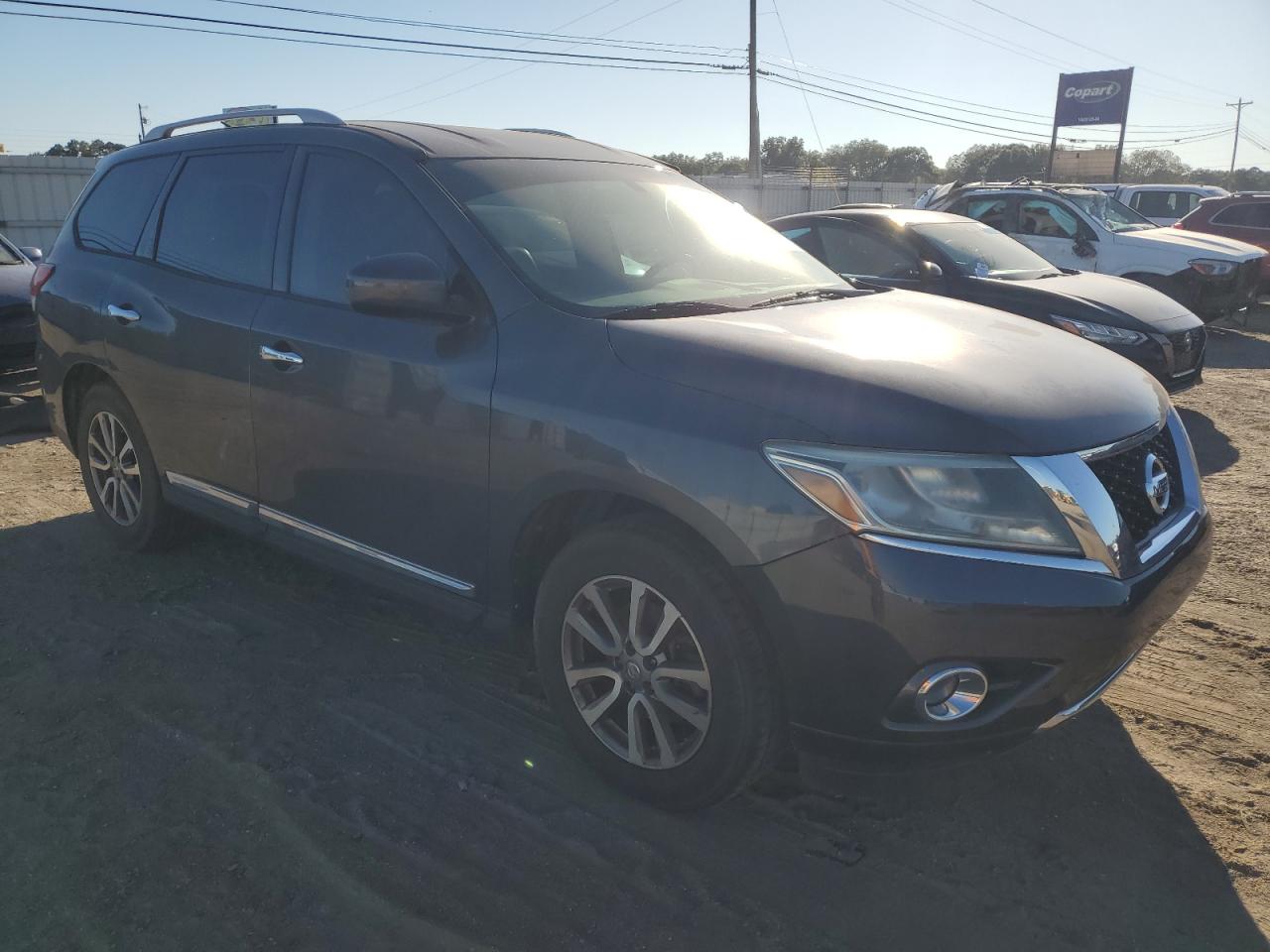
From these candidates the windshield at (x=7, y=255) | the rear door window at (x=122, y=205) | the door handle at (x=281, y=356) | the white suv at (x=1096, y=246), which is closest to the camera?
the door handle at (x=281, y=356)

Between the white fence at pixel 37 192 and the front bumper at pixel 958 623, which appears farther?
the white fence at pixel 37 192

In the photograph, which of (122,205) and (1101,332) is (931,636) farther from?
(1101,332)

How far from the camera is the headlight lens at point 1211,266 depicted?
10945 mm

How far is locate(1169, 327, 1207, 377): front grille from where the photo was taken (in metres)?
7.16

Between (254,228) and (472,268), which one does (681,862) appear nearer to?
(472,268)

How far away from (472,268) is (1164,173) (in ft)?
301

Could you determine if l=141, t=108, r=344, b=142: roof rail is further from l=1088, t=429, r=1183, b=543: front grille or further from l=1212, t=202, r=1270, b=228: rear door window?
l=1212, t=202, r=1270, b=228: rear door window

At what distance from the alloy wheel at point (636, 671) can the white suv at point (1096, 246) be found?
32.1 ft

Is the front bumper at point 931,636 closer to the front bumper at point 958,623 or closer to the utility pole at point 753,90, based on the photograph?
the front bumper at point 958,623

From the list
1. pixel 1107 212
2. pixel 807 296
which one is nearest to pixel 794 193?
pixel 1107 212

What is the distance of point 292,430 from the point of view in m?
3.45

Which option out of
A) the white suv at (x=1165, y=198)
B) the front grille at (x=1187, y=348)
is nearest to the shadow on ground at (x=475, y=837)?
the front grille at (x=1187, y=348)

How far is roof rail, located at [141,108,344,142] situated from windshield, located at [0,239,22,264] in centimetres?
526

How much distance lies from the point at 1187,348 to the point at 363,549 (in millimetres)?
6571
